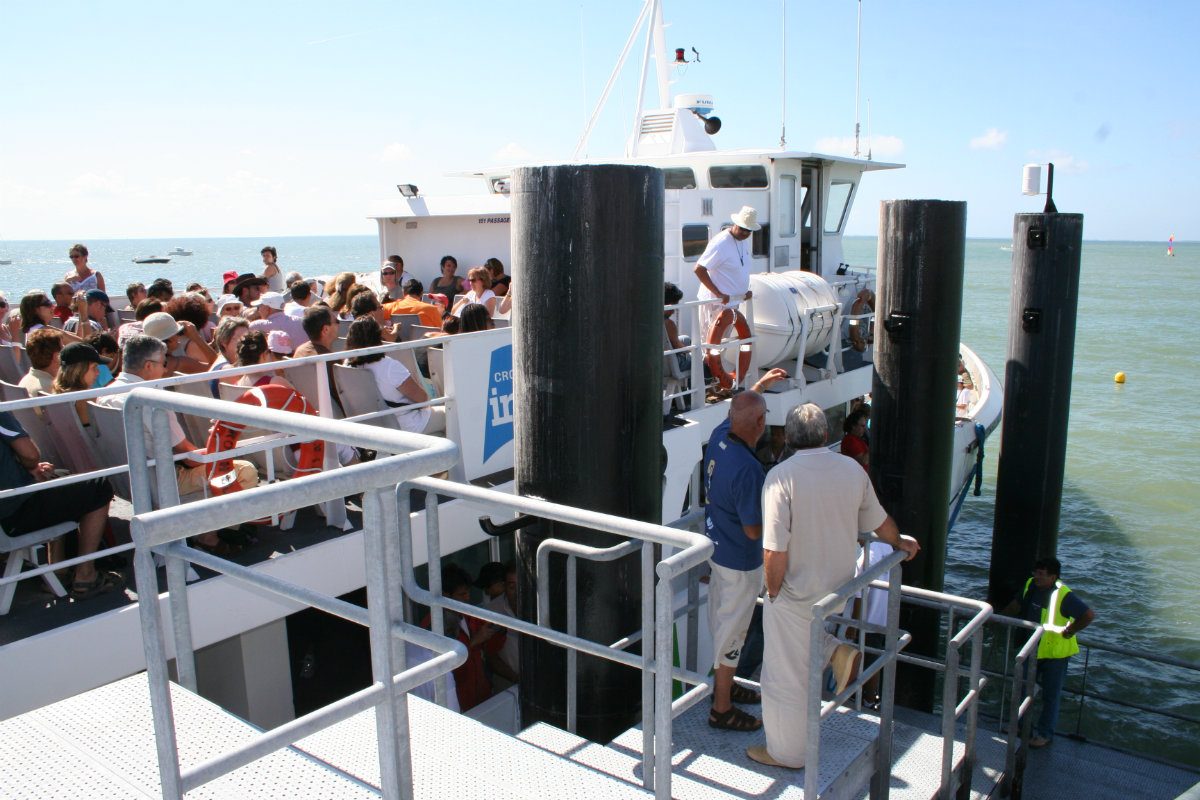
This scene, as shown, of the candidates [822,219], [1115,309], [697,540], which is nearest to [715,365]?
[822,219]

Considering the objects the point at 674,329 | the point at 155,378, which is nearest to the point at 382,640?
the point at 155,378

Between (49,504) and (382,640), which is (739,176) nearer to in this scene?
(49,504)

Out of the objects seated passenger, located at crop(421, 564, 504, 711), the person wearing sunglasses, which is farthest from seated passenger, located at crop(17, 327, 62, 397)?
the person wearing sunglasses

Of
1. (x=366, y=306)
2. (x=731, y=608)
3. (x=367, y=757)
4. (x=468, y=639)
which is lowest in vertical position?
(x=468, y=639)

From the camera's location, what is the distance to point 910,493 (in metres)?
7.41

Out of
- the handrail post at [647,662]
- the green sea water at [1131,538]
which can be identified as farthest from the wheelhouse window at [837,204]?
the handrail post at [647,662]

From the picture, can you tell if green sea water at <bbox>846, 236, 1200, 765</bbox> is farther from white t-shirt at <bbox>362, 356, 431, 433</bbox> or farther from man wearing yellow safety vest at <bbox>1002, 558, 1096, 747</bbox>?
white t-shirt at <bbox>362, 356, 431, 433</bbox>

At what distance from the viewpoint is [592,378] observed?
3713 millimetres

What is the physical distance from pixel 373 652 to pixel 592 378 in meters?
1.97

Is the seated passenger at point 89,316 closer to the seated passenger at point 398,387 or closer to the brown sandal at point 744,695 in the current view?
the seated passenger at point 398,387

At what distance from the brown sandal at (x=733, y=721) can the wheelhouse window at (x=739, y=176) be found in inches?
335

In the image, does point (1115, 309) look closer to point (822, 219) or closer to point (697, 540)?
point (822, 219)

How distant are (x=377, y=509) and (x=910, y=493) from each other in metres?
6.39

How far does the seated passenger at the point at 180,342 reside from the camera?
236 inches
